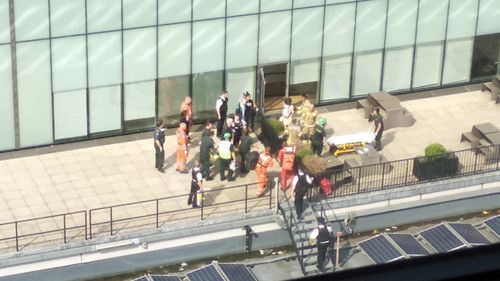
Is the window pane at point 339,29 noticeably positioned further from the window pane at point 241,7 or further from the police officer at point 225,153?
the police officer at point 225,153

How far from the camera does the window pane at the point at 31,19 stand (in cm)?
2630

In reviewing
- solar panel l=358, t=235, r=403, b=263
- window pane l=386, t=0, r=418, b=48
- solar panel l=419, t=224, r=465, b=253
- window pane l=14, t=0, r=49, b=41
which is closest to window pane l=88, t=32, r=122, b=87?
window pane l=14, t=0, r=49, b=41

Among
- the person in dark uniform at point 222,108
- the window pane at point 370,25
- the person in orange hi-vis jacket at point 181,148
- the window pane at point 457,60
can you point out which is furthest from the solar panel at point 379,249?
the window pane at point 457,60

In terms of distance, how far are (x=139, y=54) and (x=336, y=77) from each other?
6085 mm

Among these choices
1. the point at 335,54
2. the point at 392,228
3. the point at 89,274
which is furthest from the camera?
the point at 335,54

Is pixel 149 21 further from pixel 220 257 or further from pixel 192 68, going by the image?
pixel 220 257

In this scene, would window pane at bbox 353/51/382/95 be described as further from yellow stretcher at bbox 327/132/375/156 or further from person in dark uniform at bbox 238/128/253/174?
person in dark uniform at bbox 238/128/253/174

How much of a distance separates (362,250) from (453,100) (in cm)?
819

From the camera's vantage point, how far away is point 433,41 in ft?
106

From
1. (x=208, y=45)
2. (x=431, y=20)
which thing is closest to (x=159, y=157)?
(x=208, y=45)

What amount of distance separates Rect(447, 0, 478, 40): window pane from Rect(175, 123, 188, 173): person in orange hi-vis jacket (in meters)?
9.47

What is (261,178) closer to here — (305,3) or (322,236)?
(322,236)

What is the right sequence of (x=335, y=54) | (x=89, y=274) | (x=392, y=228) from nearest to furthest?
(x=89, y=274) < (x=392, y=228) < (x=335, y=54)

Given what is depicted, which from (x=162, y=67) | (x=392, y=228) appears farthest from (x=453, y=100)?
(x=162, y=67)
